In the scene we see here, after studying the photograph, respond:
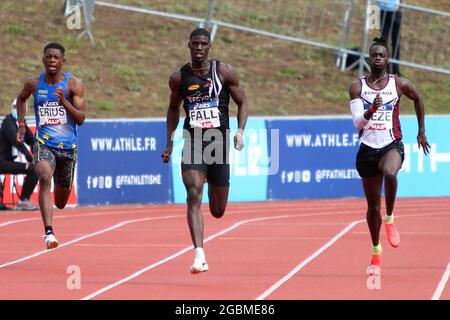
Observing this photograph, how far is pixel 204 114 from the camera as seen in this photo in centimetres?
1153

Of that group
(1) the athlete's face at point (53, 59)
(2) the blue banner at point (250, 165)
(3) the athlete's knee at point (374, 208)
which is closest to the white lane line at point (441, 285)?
(3) the athlete's knee at point (374, 208)

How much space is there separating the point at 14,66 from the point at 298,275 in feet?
49.5

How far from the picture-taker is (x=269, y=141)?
21766 millimetres

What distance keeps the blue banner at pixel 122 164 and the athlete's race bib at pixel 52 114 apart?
24.7 feet

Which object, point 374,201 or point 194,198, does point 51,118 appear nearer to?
point 194,198

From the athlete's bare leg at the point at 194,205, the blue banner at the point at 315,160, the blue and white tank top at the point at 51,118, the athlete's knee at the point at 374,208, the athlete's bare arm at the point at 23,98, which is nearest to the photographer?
the athlete's bare leg at the point at 194,205

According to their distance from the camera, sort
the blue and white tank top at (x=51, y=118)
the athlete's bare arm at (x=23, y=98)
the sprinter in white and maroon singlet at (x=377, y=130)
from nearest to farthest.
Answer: the sprinter in white and maroon singlet at (x=377, y=130), the blue and white tank top at (x=51, y=118), the athlete's bare arm at (x=23, y=98)

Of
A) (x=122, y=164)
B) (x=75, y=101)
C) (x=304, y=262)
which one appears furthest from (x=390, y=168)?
(x=122, y=164)

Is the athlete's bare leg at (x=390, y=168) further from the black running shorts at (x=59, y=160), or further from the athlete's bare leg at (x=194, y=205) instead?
the black running shorts at (x=59, y=160)

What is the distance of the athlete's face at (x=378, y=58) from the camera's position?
1148cm

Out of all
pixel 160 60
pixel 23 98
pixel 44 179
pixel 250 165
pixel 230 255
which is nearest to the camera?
pixel 44 179

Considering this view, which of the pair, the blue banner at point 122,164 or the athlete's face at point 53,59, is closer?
the athlete's face at point 53,59

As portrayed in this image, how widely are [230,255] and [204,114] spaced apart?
2634 millimetres

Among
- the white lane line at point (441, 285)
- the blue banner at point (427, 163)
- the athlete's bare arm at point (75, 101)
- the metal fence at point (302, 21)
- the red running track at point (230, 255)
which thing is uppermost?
the metal fence at point (302, 21)
